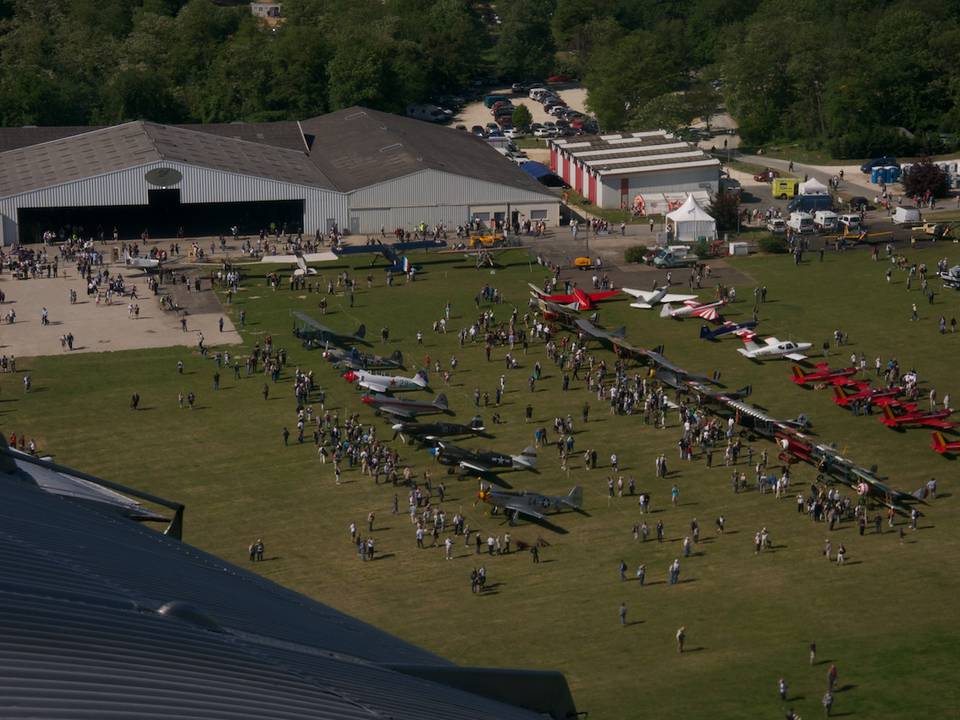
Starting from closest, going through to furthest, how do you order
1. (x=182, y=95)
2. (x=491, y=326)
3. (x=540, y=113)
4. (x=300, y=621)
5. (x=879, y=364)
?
(x=300, y=621) → (x=879, y=364) → (x=491, y=326) → (x=182, y=95) → (x=540, y=113)

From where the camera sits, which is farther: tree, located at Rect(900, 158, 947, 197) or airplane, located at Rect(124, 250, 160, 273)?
tree, located at Rect(900, 158, 947, 197)

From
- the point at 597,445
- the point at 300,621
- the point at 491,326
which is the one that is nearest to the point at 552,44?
the point at 491,326

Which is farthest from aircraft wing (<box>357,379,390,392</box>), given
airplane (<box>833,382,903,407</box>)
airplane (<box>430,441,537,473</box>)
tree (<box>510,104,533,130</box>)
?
tree (<box>510,104,533,130</box>)

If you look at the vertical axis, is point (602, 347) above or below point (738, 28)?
below

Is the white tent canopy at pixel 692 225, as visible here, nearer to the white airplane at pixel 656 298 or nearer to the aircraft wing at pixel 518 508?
the white airplane at pixel 656 298

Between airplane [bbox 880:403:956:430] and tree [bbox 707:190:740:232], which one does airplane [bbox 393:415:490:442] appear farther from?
tree [bbox 707:190:740:232]

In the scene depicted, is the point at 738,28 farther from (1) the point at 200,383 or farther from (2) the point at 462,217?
(1) the point at 200,383
